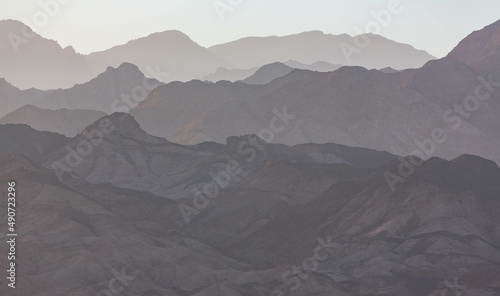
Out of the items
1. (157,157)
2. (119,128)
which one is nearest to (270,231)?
(157,157)

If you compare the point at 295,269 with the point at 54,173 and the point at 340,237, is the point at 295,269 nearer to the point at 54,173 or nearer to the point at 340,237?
the point at 340,237

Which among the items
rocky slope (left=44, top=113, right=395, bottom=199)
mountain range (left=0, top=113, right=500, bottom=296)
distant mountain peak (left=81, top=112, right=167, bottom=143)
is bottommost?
mountain range (left=0, top=113, right=500, bottom=296)

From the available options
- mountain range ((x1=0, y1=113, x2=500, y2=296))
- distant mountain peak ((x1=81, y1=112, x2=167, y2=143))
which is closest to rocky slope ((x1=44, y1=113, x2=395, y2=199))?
distant mountain peak ((x1=81, y1=112, x2=167, y2=143))

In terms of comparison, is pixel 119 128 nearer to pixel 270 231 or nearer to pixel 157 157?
pixel 157 157

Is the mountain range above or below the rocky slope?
below

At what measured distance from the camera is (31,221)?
9731cm

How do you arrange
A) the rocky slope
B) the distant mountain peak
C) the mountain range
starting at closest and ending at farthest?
the mountain range
the rocky slope
the distant mountain peak

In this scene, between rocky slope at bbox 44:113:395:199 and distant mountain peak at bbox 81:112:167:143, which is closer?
rocky slope at bbox 44:113:395:199

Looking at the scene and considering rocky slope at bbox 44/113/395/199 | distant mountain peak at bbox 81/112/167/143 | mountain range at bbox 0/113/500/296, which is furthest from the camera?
distant mountain peak at bbox 81/112/167/143

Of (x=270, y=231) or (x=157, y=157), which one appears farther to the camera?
(x=157, y=157)

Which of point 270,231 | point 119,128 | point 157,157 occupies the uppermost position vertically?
point 119,128

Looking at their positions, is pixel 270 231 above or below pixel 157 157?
below

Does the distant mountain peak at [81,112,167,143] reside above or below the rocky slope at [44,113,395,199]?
above

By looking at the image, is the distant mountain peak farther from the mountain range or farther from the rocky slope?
the mountain range
